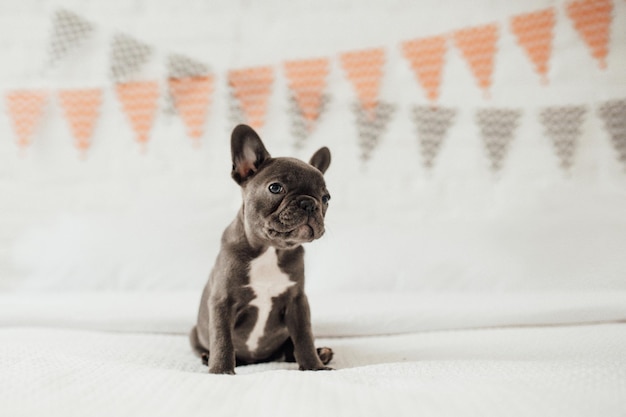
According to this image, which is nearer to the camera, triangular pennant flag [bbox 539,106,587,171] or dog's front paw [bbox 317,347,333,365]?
dog's front paw [bbox 317,347,333,365]

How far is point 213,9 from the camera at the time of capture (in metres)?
2.35

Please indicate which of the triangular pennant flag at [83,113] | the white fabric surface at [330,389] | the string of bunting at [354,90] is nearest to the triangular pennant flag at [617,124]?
the string of bunting at [354,90]

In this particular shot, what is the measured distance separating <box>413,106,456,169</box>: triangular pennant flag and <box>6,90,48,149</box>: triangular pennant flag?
5.08 ft

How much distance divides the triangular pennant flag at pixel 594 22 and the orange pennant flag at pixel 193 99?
1.44 meters

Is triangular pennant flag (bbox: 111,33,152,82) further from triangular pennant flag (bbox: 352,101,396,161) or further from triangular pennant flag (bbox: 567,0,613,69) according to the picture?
triangular pennant flag (bbox: 567,0,613,69)

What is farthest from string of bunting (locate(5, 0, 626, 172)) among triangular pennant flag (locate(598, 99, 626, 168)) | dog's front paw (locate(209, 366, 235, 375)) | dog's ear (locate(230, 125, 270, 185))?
dog's front paw (locate(209, 366, 235, 375))

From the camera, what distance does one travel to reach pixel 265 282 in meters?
1.13

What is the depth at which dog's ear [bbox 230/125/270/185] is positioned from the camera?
1145 millimetres

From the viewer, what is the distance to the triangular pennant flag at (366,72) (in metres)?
2.22

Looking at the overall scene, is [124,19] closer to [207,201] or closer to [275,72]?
[275,72]

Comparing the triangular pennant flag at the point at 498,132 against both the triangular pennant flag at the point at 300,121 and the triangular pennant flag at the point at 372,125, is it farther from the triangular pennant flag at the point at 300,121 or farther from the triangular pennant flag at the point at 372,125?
the triangular pennant flag at the point at 300,121

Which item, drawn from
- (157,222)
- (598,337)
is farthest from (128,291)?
(598,337)

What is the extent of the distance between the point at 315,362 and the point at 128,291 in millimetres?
1003

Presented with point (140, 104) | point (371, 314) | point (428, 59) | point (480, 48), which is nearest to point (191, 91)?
point (140, 104)
